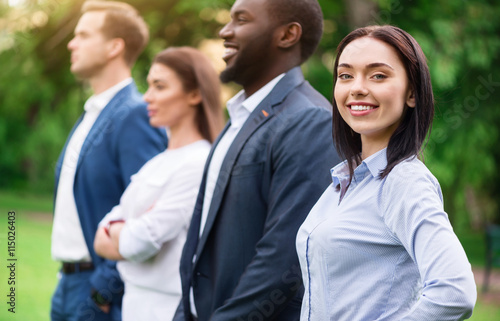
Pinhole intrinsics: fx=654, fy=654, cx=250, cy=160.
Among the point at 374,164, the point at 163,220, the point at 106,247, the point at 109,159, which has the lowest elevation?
the point at 106,247

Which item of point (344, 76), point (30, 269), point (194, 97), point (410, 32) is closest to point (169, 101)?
point (194, 97)

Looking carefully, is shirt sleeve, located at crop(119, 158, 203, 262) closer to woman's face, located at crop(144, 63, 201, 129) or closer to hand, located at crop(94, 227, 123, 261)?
hand, located at crop(94, 227, 123, 261)

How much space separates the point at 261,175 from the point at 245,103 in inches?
15.1

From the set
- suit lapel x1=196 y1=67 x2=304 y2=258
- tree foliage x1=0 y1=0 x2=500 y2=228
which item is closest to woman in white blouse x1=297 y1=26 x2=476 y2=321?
suit lapel x1=196 y1=67 x2=304 y2=258

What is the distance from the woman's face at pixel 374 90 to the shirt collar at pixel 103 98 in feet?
8.18

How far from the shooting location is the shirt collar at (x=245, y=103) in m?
2.76

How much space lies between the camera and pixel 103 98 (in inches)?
164

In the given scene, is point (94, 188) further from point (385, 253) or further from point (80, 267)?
point (385, 253)

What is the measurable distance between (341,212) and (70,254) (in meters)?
2.41

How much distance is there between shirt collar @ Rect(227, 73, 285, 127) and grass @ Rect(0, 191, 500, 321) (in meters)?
2.16

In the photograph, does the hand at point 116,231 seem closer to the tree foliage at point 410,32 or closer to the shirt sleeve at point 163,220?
the shirt sleeve at point 163,220

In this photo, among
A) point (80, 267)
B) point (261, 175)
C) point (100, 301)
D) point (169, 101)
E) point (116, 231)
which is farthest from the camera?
point (80, 267)

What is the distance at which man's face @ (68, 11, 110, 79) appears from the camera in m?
4.26

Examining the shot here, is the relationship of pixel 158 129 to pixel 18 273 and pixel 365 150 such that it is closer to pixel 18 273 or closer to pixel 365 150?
pixel 365 150
